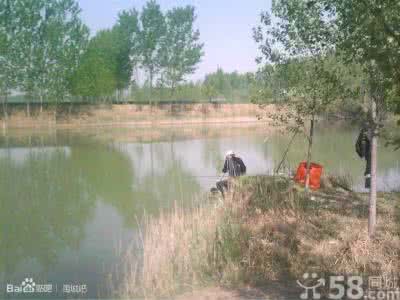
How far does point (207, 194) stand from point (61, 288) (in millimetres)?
5931

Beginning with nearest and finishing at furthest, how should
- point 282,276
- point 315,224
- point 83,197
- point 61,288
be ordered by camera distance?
1. point 282,276
2. point 61,288
3. point 315,224
4. point 83,197

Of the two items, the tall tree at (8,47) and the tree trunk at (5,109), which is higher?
the tall tree at (8,47)

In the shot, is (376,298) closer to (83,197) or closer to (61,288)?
(61,288)

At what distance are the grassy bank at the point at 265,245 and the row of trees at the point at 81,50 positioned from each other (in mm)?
40714

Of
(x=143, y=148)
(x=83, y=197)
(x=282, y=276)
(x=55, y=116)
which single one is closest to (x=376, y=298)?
(x=282, y=276)

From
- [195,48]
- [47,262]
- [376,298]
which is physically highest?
[195,48]

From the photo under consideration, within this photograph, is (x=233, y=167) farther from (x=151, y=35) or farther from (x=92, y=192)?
(x=151, y=35)

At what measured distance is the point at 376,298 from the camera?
4.77 m

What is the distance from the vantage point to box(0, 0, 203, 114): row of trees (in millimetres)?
44619

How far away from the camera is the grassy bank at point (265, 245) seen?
575cm

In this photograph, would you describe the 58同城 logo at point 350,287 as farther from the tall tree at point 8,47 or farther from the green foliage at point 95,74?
the green foliage at point 95,74

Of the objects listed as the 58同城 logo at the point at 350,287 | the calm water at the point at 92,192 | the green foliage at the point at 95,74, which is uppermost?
the green foliage at the point at 95,74

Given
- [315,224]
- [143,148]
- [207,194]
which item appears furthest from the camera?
[143,148]

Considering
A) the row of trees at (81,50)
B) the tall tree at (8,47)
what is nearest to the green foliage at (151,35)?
the row of trees at (81,50)
